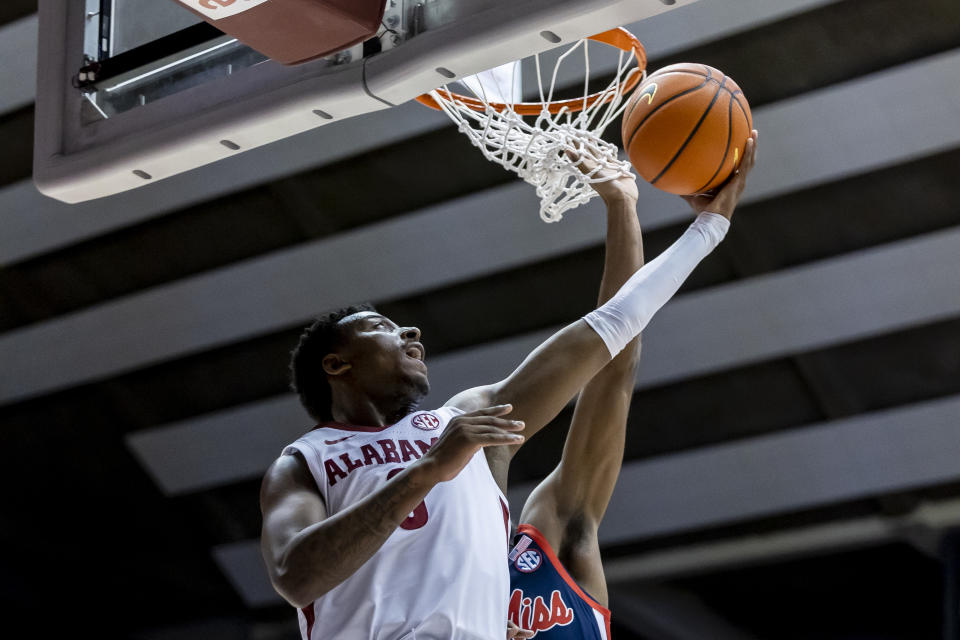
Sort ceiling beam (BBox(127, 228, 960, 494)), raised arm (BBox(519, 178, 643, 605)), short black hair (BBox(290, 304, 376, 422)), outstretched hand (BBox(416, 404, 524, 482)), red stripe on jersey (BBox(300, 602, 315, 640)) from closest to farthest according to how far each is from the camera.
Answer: outstretched hand (BBox(416, 404, 524, 482)) < red stripe on jersey (BBox(300, 602, 315, 640)) < short black hair (BBox(290, 304, 376, 422)) < raised arm (BBox(519, 178, 643, 605)) < ceiling beam (BBox(127, 228, 960, 494))

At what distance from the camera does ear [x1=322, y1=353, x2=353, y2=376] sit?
8.52 feet

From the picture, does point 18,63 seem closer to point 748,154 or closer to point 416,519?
point 748,154

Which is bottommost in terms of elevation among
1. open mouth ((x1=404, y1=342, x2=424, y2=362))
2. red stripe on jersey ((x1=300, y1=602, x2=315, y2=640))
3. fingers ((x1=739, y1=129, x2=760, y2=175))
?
red stripe on jersey ((x1=300, y1=602, x2=315, y2=640))

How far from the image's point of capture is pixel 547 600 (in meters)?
3.01

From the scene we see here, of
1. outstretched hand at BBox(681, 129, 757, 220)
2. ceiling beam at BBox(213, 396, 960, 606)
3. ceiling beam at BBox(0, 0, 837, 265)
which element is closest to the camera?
outstretched hand at BBox(681, 129, 757, 220)

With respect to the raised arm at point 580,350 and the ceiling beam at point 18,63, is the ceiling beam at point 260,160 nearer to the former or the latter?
the ceiling beam at point 18,63

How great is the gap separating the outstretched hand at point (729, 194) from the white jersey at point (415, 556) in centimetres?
90

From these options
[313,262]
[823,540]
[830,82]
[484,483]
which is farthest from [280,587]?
[823,540]

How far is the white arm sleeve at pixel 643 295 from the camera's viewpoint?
97.3 inches

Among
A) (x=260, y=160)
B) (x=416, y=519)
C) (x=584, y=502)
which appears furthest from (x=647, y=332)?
(x=416, y=519)

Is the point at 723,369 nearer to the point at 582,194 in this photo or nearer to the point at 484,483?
the point at 582,194

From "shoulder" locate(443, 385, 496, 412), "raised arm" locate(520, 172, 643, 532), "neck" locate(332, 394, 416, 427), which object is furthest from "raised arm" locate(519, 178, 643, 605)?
"neck" locate(332, 394, 416, 427)

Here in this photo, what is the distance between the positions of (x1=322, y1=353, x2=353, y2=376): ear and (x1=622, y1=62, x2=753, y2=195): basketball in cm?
92

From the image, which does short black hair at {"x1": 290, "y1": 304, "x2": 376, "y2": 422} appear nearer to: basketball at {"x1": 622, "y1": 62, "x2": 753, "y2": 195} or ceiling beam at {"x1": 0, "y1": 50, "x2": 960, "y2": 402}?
basketball at {"x1": 622, "y1": 62, "x2": 753, "y2": 195}
